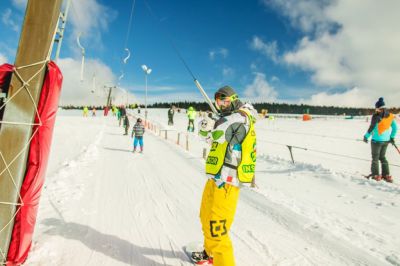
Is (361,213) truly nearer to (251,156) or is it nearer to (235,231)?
(235,231)

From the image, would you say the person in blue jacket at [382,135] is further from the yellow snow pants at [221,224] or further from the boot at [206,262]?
the yellow snow pants at [221,224]

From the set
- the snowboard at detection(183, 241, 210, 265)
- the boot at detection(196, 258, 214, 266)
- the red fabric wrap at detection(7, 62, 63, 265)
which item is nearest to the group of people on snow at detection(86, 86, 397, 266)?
the boot at detection(196, 258, 214, 266)

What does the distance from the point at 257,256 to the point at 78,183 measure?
5.24 meters

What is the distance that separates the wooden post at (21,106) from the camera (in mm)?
2990

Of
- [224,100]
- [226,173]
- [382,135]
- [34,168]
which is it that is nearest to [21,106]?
[34,168]

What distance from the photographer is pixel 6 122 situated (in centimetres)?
299

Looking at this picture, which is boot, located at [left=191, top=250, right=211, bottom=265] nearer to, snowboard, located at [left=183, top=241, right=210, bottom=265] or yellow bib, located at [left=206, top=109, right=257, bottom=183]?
snowboard, located at [left=183, top=241, right=210, bottom=265]

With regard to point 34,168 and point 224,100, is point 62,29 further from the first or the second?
point 224,100

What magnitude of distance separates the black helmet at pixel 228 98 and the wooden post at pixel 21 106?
1.93 metres

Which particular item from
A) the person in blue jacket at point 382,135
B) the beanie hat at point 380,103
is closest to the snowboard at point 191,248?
the person in blue jacket at point 382,135

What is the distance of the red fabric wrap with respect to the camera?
10.2 ft

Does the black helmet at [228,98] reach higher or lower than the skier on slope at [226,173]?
higher

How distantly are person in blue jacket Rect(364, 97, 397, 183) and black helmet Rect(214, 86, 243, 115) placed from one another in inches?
267

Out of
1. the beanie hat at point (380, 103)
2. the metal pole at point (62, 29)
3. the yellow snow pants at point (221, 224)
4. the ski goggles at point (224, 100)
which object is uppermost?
the beanie hat at point (380, 103)
